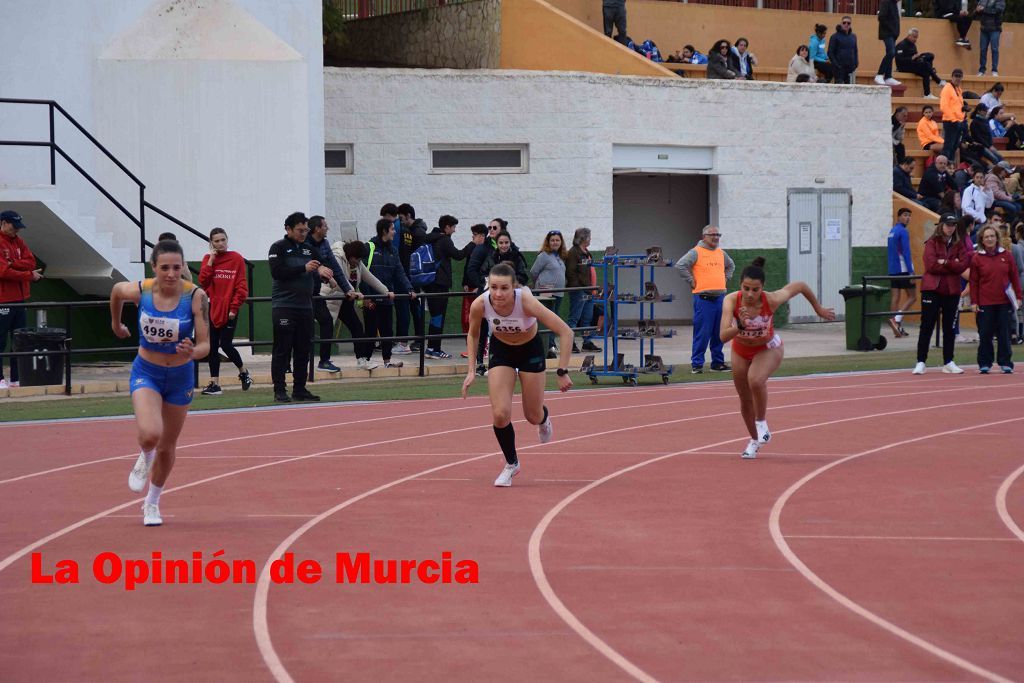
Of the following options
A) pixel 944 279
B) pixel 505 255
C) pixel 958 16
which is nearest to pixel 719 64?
pixel 505 255

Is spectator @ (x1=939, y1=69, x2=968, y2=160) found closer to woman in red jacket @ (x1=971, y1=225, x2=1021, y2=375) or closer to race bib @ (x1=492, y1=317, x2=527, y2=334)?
woman in red jacket @ (x1=971, y1=225, x2=1021, y2=375)

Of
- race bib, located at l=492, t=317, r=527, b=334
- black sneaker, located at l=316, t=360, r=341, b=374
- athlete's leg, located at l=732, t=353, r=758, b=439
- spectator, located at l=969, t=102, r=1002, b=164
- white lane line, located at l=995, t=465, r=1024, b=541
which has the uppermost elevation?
spectator, located at l=969, t=102, r=1002, b=164

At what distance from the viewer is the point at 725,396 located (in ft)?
59.9

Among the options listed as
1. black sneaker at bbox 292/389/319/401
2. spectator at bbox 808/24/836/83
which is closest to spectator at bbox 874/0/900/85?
spectator at bbox 808/24/836/83

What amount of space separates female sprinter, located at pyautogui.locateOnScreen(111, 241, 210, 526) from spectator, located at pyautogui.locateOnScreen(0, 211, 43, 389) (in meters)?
8.90

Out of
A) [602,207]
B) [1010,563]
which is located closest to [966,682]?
[1010,563]

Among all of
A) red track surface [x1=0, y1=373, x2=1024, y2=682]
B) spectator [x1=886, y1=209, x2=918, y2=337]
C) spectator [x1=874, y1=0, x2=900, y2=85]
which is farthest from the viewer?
spectator [x1=874, y1=0, x2=900, y2=85]

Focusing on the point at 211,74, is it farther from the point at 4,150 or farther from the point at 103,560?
the point at 103,560

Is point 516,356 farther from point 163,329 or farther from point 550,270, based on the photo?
point 550,270

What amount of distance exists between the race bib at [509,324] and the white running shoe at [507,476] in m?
1.04

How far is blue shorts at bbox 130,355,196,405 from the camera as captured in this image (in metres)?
10.1

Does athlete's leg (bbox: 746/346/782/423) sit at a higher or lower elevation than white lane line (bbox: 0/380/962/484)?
higher

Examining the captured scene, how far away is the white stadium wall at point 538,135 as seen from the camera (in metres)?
26.3

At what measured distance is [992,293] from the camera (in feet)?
66.3
